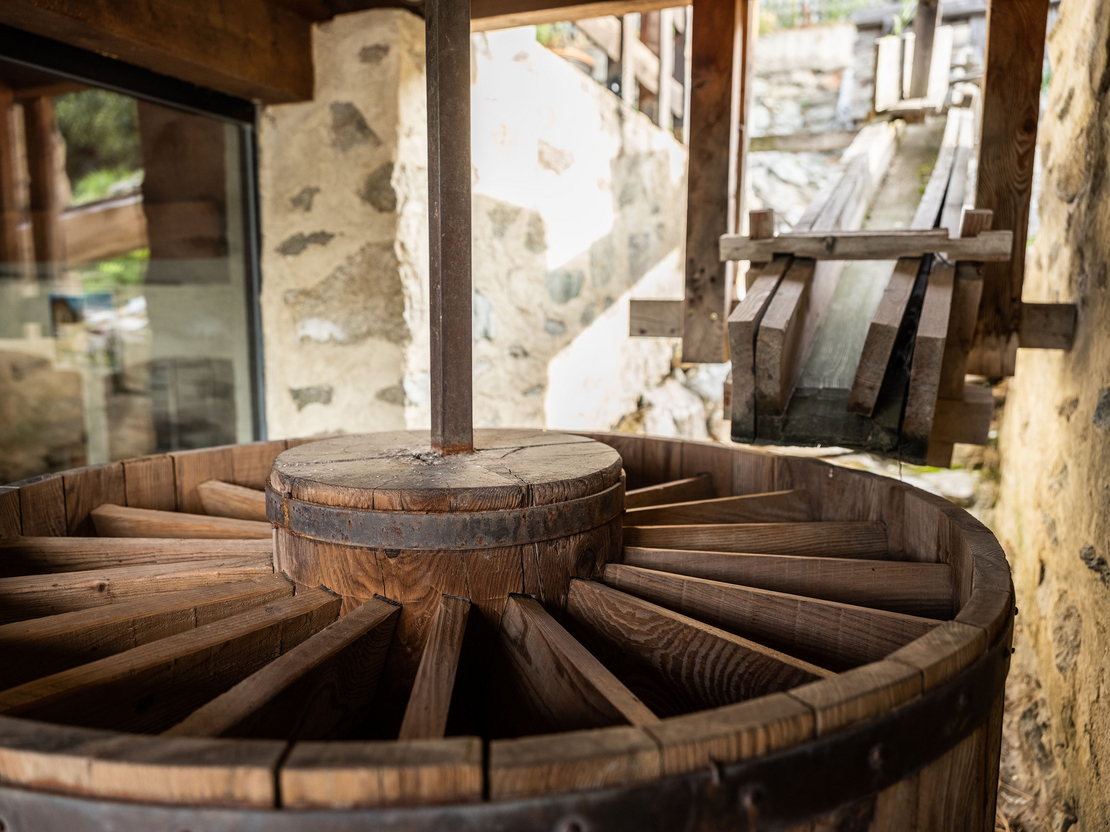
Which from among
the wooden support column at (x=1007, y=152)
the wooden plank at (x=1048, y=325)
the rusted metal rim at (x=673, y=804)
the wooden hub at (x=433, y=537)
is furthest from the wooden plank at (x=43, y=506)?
the wooden plank at (x=1048, y=325)

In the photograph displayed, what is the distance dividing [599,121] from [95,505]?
3494mm

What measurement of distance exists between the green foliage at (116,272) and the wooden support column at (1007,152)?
3.05 meters

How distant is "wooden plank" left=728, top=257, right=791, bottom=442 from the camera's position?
2078 millimetres

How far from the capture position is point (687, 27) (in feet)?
20.5

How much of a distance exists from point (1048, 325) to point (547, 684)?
6.74ft

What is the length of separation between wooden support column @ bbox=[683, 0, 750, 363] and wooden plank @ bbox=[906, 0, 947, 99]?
130 inches

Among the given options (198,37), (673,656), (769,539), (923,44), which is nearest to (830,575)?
(769,539)

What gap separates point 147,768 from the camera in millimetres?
750

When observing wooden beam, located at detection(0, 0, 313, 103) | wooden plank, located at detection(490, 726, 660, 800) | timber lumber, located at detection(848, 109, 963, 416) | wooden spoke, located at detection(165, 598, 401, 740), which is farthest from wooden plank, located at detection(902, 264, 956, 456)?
wooden beam, located at detection(0, 0, 313, 103)

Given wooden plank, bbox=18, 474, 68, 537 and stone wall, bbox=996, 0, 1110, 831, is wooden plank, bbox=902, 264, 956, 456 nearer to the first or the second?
stone wall, bbox=996, 0, 1110, 831

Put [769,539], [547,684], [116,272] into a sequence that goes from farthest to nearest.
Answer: [116,272]
[769,539]
[547,684]

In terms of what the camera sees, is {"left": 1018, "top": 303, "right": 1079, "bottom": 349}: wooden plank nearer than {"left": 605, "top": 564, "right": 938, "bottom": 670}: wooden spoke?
No

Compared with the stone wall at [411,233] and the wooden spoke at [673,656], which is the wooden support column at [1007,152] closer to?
the wooden spoke at [673,656]

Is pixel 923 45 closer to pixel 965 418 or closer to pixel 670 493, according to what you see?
pixel 965 418
